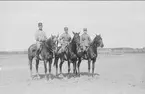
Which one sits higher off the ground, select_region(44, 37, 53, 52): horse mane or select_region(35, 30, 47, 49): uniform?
select_region(35, 30, 47, 49): uniform

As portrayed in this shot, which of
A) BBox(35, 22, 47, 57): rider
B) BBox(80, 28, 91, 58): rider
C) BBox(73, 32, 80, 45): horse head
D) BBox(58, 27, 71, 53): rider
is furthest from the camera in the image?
BBox(80, 28, 91, 58): rider

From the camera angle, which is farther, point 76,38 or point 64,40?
point 64,40

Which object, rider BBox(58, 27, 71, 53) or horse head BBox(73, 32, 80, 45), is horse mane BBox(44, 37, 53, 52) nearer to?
rider BBox(58, 27, 71, 53)

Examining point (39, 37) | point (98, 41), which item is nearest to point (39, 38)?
point (39, 37)

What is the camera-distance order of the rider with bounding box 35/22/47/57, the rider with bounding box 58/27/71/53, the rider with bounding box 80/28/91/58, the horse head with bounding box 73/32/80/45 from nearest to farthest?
the horse head with bounding box 73/32/80/45
the rider with bounding box 35/22/47/57
the rider with bounding box 58/27/71/53
the rider with bounding box 80/28/91/58

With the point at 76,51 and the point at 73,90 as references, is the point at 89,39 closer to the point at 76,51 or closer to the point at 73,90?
the point at 76,51

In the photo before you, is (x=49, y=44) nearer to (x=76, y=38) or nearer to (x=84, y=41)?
(x=76, y=38)

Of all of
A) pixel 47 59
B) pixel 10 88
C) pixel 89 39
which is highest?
pixel 89 39

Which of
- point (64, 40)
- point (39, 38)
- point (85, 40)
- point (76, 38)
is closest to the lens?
point (76, 38)

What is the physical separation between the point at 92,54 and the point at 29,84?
4.87 m

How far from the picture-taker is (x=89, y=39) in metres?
18.5

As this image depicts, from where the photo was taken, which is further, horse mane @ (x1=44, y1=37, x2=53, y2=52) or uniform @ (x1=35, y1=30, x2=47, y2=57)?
uniform @ (x1=35, y1=30, x2=47, y2=57)

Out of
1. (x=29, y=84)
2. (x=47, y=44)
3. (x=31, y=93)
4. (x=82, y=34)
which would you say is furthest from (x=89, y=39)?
(x=31, y=93)

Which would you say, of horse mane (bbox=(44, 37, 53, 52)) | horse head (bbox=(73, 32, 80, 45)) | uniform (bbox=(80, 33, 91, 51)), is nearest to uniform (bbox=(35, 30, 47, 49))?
horse mane (bbox=(44, 37, 53, 52))
